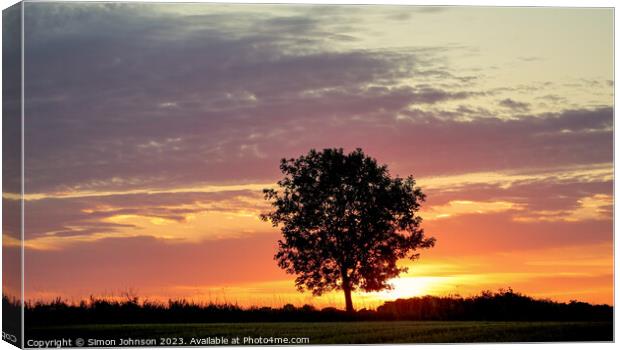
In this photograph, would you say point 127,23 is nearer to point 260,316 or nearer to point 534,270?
point 260,316

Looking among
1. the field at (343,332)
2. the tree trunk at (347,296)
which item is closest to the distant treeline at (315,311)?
the field at (343,332)

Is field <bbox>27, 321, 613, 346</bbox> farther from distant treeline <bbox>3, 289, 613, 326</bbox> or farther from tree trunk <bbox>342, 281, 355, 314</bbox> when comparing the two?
tree trunk <bbox>342, 281, 355, 314</bbox>

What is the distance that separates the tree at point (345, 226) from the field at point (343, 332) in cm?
483

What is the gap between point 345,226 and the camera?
143 feet

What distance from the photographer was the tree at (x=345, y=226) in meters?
41.3

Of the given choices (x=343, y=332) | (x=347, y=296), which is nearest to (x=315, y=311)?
(x=343, y=332)

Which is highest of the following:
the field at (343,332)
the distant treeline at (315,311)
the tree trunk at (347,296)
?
the tree trunk at (347,296)

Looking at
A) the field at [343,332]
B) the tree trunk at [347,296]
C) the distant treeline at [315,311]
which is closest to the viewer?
the field at [343,332]

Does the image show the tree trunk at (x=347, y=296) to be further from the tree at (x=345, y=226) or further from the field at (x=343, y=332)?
the field at (x=343, y=332)

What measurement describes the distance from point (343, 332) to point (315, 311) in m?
3.34

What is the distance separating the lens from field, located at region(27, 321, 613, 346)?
33.5 m

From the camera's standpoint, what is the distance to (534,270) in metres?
35.9

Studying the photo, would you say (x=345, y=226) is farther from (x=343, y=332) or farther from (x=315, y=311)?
(x=343, y=332)

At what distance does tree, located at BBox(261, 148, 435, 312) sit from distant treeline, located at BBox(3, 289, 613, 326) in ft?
7.78
